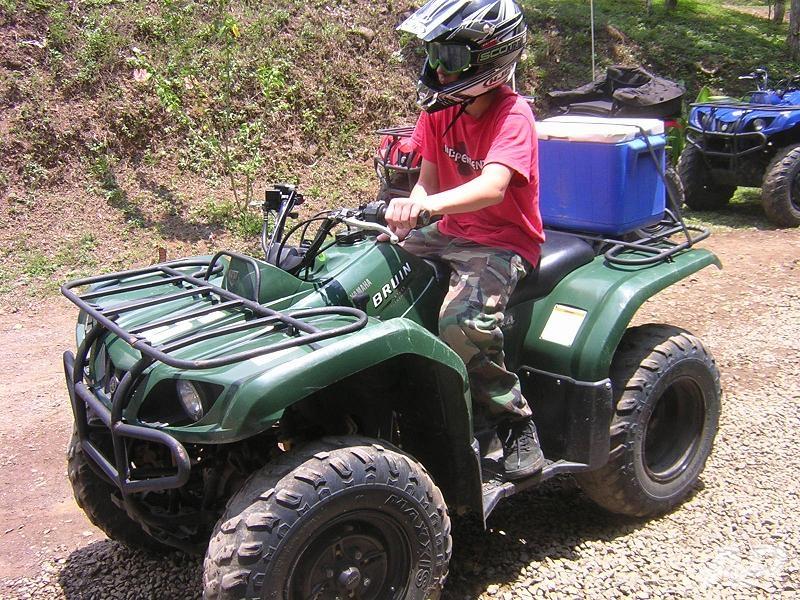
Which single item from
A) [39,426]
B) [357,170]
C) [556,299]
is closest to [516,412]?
[556,299]

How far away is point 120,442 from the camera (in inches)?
101

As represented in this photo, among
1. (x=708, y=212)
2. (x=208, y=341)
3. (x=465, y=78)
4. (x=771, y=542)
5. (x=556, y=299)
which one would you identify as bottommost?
(x=708, y=212)

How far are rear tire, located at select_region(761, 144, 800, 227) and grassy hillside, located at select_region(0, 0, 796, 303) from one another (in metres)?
4.75

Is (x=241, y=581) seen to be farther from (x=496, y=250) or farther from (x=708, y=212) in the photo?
(x=708, y=212)

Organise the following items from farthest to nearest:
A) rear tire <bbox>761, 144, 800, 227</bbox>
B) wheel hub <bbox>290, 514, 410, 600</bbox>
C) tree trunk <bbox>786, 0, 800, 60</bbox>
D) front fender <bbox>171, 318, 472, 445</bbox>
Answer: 1. tree trunk <bbox>786, 0, 800, 60</bbox>
2. rear tire <bbox>761, 144, 800, 227</bbox>
3. wheel hub <bbox>290, 514, 410, 600</bbox>
4. front fender <bbox>171, 318, 472, 445</bbox>

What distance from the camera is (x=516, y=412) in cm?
329

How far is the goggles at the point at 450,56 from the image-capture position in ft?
9.96

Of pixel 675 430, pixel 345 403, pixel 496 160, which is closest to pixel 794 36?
pixel 675 430

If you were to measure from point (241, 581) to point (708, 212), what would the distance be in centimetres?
948

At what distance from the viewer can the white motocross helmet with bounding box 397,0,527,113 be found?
9.78ft

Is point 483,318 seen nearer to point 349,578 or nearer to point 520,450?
point 520,450

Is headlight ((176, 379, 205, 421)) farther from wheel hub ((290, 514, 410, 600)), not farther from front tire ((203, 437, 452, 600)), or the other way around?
wheel hub ((290, 514, 410, 600))

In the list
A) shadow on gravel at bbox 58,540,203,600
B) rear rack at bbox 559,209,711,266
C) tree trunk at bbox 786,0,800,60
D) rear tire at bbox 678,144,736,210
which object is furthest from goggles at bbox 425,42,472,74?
tree trunk at bbox 786,0,800,60

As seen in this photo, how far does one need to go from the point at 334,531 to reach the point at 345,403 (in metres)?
0.56
